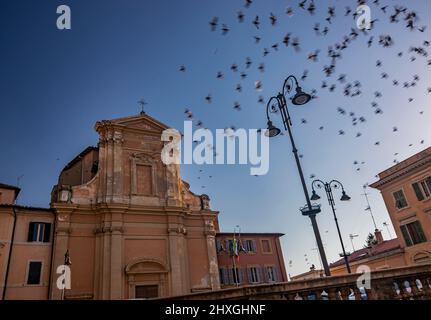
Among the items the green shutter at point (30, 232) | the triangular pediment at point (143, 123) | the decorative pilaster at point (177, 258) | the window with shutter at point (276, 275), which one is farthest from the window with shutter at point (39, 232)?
the window with shutter at point (276, 275)

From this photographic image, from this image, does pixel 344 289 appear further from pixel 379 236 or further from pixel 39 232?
pixel 379 236

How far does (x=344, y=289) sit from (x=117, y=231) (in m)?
20.7

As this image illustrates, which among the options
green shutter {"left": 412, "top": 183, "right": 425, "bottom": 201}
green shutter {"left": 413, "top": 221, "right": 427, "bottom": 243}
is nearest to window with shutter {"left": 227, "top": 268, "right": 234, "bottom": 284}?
green shutter {"left": 413, "top": 221, "right": 427, "bottom": 243}

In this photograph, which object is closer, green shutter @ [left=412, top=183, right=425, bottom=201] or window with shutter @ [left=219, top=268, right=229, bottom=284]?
Result: green shutter @ [left=412, top=183, right=425, bottom=201]

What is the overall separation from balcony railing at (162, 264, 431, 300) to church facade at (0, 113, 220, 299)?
731 inches

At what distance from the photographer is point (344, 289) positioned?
620 centimetres

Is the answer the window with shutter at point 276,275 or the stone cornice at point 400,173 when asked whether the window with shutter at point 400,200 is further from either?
the window with shutter at point 276,275

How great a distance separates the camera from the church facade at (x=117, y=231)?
21.5 m

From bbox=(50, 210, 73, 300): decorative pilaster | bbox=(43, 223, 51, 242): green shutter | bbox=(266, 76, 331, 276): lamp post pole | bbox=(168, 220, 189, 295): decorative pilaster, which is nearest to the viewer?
bbox=(266, 76, 331, 276): lamp post pole

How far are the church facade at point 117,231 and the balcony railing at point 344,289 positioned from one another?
1857cm

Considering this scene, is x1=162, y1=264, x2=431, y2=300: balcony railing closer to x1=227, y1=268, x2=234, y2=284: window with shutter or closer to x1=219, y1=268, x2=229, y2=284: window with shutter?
x1=219, y1=268, x2=229, y2=284: window with shutter

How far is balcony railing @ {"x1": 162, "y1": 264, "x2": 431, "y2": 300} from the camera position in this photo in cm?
598

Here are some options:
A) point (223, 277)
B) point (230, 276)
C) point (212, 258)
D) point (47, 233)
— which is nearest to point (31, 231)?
point (47, 233)

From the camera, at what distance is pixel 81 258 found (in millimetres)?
22531
